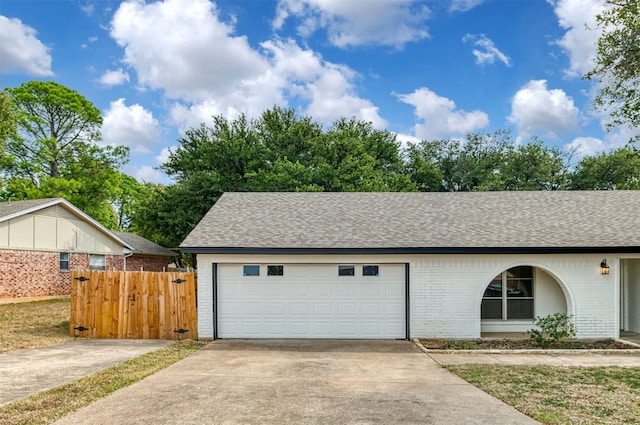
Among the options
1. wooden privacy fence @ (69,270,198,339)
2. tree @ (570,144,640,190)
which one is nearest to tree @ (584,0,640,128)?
wooden privacy fence @ (69,270,198,339)

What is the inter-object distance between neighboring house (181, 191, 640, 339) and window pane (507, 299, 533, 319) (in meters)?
0.03

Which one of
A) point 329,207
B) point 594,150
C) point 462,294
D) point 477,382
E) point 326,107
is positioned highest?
point 326,107

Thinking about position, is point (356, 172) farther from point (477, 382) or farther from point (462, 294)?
point (477, 382)

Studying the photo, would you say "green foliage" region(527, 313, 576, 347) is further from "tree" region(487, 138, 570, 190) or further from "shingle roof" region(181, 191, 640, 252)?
"tree" region(487, 138, 570, 190)

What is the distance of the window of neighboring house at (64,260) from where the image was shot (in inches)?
934

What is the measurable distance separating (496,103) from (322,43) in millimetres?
10995

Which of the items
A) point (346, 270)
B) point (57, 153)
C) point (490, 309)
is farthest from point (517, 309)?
point (57, 153)

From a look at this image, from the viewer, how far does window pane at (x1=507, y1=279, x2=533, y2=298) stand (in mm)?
12414

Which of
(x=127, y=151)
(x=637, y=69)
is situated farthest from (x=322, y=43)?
(x=127, y=151)

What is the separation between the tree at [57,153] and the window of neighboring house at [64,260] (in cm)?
1038

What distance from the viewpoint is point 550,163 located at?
114 ft

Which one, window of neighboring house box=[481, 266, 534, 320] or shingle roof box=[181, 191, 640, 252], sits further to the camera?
window of neighboring house box=[481, 266, 534, 320]

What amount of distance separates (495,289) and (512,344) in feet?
6.80

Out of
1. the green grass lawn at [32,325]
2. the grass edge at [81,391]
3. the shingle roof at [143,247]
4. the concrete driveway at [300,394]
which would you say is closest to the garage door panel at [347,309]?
the concrete driveway at [300,394]
